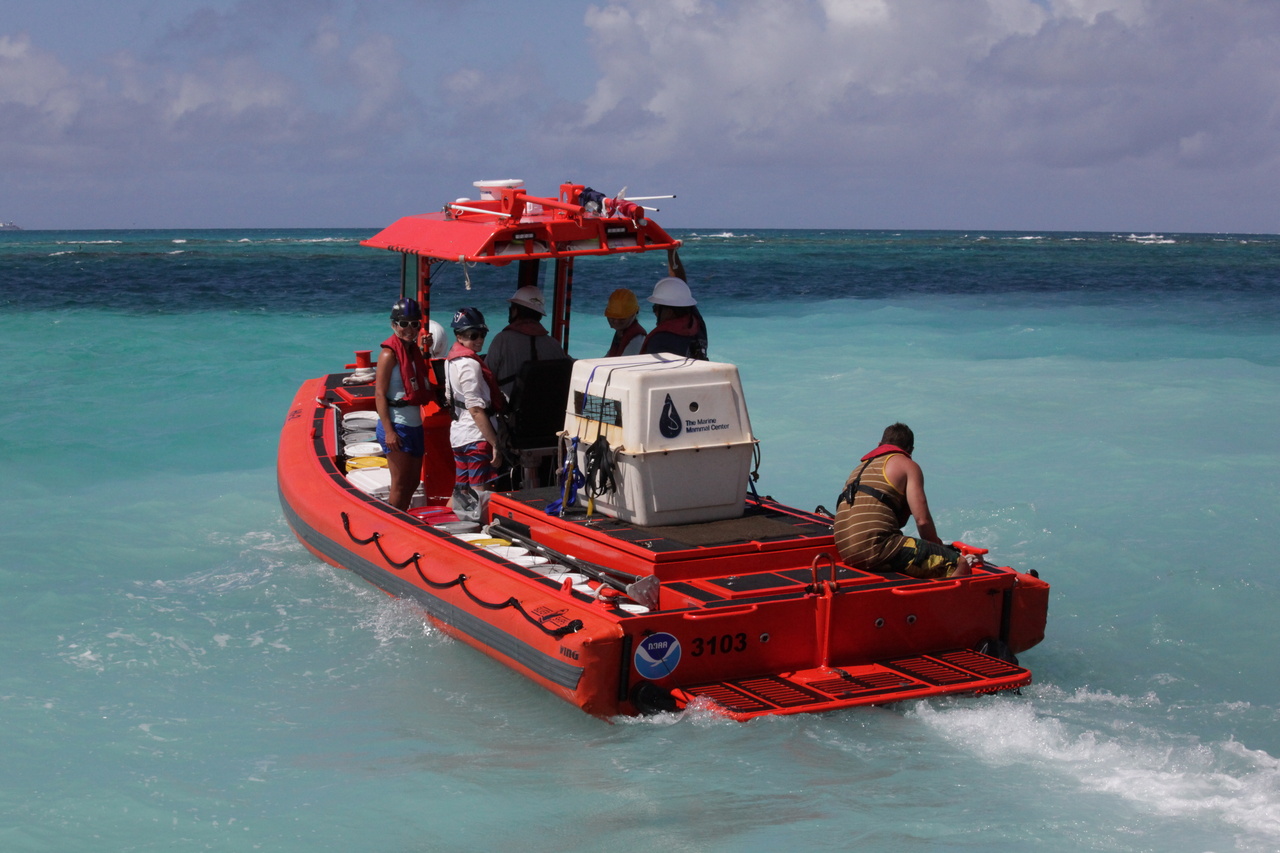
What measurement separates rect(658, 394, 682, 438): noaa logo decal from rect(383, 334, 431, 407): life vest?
189 centimetres

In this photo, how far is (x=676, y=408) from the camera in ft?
19.1

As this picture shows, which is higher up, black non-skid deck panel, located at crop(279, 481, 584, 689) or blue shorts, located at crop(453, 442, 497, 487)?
blue shorts, located at crop(453, 442, 497, 487)

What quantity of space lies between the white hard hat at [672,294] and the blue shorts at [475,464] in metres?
1.21

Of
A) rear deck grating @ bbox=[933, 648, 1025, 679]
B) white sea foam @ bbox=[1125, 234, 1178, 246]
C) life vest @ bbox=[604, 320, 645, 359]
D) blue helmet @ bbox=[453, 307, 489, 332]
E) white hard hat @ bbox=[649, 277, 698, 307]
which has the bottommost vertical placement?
rear deck grating @ bbox=[933, 648, 1025, 679]

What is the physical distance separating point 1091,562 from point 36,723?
6293mm

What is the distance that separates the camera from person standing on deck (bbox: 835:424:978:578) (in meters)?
5.64

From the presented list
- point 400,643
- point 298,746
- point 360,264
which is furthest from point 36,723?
point 360,264

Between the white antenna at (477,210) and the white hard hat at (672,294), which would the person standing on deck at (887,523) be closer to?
the white hard hat at (672,294)

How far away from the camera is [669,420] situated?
581 cm

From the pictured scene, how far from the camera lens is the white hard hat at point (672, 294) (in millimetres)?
6840

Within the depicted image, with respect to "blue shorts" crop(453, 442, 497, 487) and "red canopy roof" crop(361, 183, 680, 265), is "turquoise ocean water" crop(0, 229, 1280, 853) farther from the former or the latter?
"blue shorts" crop(453, 442, 497, 487)

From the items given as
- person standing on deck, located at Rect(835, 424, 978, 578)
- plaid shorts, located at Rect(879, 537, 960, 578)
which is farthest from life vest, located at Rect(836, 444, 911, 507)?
plaid shorts, located at Rect(879, 537, 960, 578)

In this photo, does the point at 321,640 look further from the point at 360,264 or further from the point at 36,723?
the point at 360,264

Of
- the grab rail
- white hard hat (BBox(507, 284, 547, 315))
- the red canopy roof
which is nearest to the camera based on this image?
the grab rail
